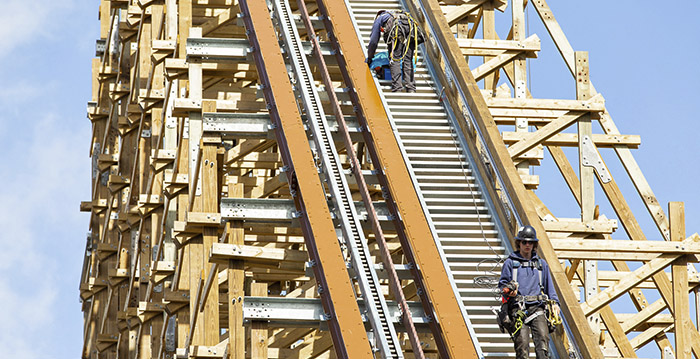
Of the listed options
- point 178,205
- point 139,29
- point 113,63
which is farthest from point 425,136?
point 113,63

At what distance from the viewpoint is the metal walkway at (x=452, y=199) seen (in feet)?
52.2

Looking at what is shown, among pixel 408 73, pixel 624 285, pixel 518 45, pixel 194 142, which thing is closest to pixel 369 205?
pixel 624 285

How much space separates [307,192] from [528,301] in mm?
3306

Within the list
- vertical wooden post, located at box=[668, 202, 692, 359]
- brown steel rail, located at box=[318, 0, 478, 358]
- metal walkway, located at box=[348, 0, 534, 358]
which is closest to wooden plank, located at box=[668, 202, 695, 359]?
vertical wooden post, located at box=[668, 202, 692, 359]

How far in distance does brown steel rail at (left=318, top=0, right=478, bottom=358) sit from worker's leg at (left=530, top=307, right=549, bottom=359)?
71 centimetres

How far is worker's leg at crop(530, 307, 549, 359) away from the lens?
14.5 m

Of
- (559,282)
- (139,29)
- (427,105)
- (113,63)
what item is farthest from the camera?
(113,63)

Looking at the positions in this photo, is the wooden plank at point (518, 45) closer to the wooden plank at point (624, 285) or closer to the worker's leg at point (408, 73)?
the worker's leg at point (408, 73)

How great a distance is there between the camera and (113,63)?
102 feet

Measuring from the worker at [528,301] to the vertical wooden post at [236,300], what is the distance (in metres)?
3.52

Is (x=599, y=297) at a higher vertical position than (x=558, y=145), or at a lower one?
lower

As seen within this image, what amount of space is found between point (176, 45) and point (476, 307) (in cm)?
865

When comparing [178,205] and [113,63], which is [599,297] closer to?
[178,205]

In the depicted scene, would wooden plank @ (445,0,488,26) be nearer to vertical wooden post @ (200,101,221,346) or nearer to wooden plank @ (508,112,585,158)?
wooden plank @ (508,112,585,158)
